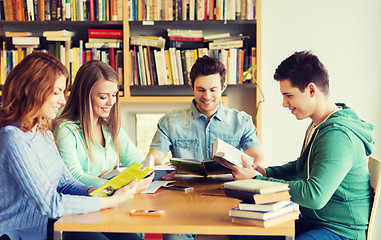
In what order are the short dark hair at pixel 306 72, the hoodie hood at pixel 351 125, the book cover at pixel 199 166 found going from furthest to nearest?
1. the book cover at pixel 199 166
2. the short dark hair at pixel 306 72
3. the hoodie hood at pixel 351 125

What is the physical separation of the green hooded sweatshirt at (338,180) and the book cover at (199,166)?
36cm

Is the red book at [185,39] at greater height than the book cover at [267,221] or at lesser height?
greater

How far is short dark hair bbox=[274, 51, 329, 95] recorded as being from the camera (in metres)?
1.77

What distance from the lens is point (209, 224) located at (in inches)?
52.6

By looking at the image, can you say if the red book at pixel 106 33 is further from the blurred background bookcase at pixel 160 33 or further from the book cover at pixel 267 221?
the book cover at pixel 267 221

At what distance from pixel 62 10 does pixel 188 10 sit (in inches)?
38.5

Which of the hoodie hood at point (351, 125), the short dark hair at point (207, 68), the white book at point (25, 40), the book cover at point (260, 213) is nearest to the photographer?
the book cover at point (260, 213)

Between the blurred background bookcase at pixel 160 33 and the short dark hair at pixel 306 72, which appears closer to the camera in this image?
the short dark hair at pixel 306 72

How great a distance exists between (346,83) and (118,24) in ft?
6.19

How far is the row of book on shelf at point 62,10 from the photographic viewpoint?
11.3 feet

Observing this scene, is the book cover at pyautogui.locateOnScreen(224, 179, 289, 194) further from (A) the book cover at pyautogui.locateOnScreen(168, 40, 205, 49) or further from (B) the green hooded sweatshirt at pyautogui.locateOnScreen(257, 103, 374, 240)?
(A) the book cover at pyautogui.locateOnScreen(168, 40, 205, 49)

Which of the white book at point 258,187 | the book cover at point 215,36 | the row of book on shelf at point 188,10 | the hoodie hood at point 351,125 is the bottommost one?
the white book at point 258,187

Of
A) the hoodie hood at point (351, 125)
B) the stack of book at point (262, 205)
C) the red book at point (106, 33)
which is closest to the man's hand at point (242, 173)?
the hoodie hood at point (351, 125)

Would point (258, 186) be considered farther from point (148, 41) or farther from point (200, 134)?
point (148, 41)
